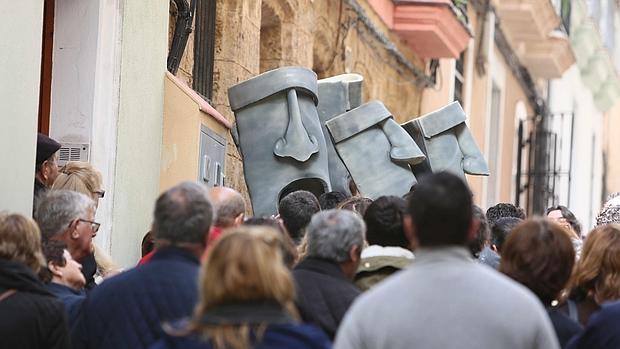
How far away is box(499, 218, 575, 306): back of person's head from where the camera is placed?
20.9 ft

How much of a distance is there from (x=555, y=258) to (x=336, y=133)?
4069mm

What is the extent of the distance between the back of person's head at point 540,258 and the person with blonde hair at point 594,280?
1.38ft

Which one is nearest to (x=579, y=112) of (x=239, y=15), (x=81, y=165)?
(x=239, y=15)

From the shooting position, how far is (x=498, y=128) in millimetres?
27969

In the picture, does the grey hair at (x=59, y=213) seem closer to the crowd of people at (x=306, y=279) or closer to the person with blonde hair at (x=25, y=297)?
the crowd of people at (x=306, y=279)

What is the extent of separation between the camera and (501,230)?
30.0ft

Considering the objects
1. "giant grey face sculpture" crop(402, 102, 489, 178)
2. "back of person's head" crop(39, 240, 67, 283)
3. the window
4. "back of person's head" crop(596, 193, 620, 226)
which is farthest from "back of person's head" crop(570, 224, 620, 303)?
the window

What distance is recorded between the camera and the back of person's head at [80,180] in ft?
27.6

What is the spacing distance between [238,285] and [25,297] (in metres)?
1.31

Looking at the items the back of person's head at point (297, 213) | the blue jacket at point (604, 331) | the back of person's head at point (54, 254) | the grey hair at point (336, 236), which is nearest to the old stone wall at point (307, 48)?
the back of person's head at point (297, 213)

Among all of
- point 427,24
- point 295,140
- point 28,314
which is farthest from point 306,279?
point 427,24

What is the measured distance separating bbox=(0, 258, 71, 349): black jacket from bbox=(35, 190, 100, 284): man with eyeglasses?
1139 mm

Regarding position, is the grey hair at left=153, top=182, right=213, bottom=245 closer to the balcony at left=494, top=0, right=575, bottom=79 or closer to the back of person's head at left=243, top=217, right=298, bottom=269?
the back of person's head at left=243, top=217, right=298, bottom=269

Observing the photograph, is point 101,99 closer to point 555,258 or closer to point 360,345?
point 555,258
